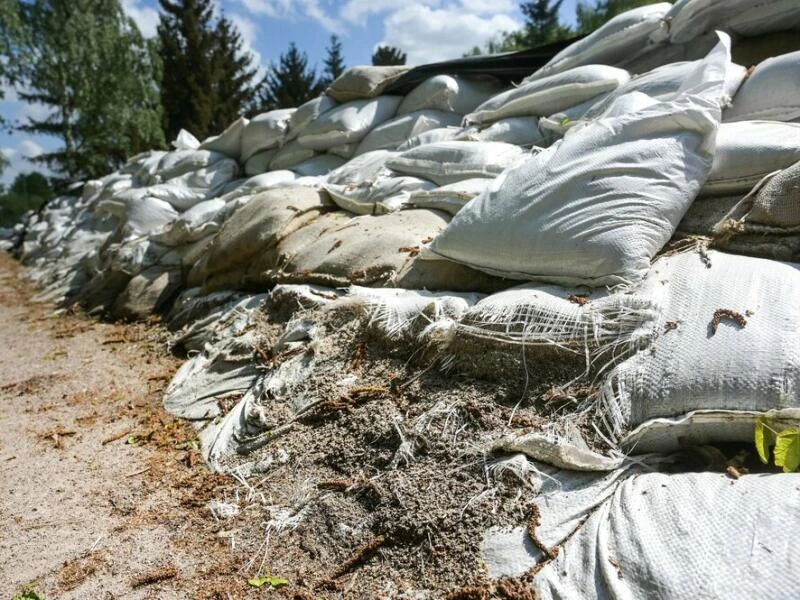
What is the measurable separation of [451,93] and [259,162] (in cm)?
190

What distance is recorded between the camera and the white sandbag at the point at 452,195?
2646 mm

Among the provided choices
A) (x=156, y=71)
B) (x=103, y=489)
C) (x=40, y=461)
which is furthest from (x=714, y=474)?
(x=156, y=71)

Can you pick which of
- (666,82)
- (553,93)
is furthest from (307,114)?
(666,82)

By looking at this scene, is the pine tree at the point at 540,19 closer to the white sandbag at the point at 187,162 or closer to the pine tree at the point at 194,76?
→ the pine tree at the point at 194,76

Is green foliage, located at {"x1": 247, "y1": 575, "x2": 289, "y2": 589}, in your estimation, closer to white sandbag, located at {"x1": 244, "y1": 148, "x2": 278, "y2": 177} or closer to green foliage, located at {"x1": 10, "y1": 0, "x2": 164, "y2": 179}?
white sandbag, located at {"x1": 244, "y1": 148, "x2": 278, "y2": 177}

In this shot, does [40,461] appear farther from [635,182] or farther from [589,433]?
[635,182]

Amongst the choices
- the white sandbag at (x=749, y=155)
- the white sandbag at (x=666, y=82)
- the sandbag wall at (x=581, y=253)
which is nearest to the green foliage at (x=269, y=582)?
the sandbag wall at (x=581, y=253)

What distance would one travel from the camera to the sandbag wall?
140 centimetres

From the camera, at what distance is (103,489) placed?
1.96 metres

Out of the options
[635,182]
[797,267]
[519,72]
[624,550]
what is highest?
[519,72]

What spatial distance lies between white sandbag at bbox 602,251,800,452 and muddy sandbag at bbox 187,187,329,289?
210 cm

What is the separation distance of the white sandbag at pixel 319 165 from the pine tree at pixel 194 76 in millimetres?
13345

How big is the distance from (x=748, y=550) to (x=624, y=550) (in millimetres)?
222

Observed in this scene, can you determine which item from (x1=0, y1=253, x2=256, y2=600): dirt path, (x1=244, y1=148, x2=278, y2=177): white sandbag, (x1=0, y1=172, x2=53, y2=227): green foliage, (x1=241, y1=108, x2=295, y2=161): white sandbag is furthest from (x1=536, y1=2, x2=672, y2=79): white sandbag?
(x1=0, y1=172, x2=53, y2=227): green foliage
